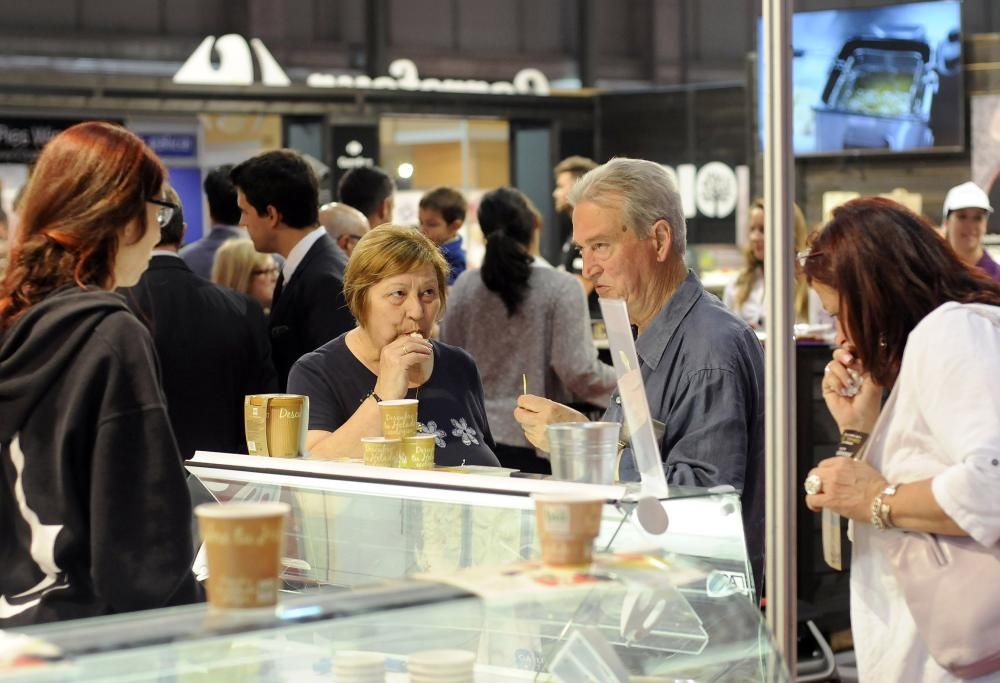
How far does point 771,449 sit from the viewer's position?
2.31 m

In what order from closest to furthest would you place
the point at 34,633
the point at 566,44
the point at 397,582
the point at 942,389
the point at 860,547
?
1. the point at 34,633
2. the point at 397,582
3. the point at 942,389
4. the point at 860,547
5. the point at 566,44

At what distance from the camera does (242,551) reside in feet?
5.11

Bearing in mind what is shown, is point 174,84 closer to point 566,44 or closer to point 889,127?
point 889,127

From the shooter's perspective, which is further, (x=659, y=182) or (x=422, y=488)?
(x=659, y=182)

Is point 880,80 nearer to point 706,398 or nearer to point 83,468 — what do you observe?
point 706,398

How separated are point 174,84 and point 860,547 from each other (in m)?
10.0

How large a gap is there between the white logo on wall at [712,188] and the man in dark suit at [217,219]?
8.48 metres

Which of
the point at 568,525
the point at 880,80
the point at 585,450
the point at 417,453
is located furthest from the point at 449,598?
the point at 880,80

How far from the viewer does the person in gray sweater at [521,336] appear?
18.0 ft

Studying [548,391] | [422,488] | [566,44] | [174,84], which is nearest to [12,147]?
[174,84]

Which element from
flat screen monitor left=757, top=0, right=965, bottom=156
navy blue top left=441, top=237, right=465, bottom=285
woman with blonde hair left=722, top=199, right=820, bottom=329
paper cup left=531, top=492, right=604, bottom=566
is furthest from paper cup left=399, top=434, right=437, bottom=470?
flat screen monitor left=757, top=0, right=965, bottom=156

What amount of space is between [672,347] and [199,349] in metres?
1.86

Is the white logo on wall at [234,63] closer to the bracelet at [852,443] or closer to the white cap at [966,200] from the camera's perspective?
the white cap at [966,200]

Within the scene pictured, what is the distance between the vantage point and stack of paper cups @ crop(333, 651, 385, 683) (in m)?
1.83
